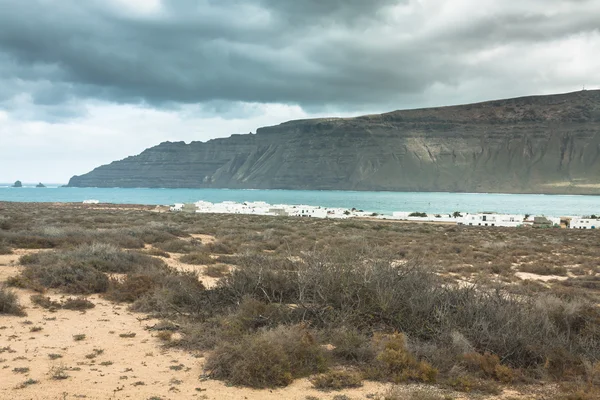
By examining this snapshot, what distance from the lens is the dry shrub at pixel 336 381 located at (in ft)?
22.0

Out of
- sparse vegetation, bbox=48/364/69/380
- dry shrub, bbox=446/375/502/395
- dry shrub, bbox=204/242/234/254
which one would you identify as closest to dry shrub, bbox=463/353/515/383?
dry shrub, bbox=446/375/502/395

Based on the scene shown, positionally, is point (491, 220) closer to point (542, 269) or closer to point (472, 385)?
point (542, 269)

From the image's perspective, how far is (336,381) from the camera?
6.73 m

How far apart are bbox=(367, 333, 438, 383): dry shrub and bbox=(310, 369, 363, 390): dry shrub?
0.35 m

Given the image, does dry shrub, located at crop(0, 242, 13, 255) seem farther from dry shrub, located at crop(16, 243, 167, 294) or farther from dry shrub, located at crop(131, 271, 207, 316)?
dry shrub, located at crop(131, 271, 207, 316)

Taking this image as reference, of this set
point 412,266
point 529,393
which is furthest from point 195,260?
point 529,393

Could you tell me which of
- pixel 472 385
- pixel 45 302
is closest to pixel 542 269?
pixel 472 385

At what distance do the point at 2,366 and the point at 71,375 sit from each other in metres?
1.19

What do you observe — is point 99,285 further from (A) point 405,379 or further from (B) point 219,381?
(A) point 405,379

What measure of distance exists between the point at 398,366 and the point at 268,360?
2014 mm

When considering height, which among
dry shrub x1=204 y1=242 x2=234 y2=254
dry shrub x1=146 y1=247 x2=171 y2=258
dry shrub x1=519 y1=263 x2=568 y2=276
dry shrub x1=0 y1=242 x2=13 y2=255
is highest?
dry shrub x1=0 y1=242 x2=13 y2=255

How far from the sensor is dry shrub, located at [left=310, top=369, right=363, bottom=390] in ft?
22.0

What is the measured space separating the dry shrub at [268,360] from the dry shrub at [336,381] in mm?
356

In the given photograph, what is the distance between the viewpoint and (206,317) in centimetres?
970
